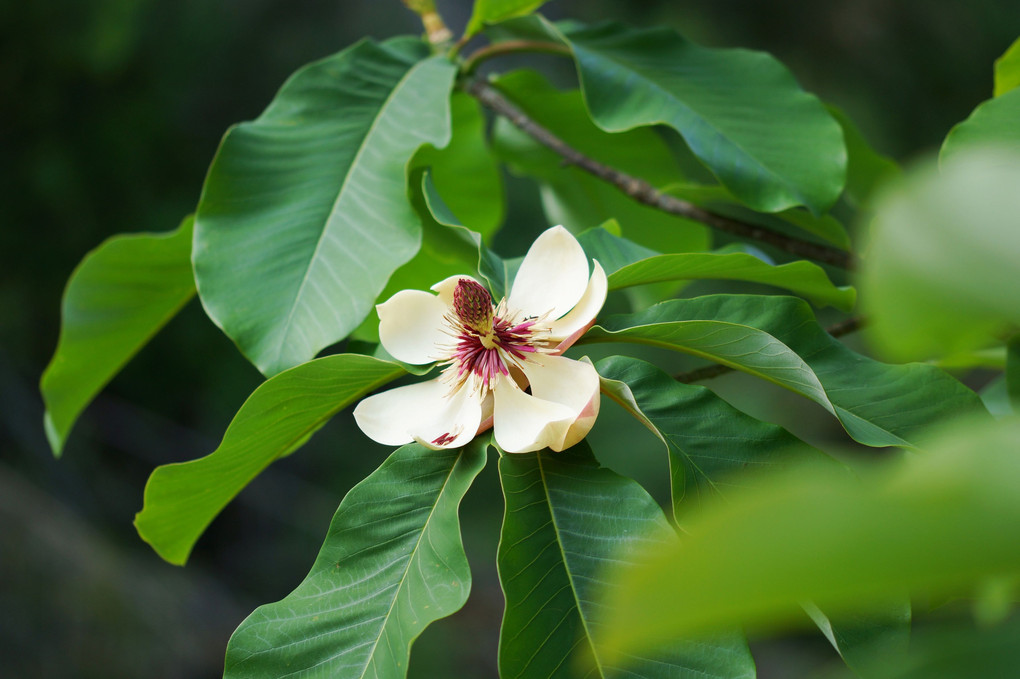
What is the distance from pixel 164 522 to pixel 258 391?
0.13 m

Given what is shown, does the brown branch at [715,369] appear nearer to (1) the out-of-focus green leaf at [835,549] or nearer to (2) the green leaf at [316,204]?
(2) the green leaf at [316,204]

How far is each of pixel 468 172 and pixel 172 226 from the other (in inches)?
65.4

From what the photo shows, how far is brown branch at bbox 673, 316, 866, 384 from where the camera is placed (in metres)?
0.47

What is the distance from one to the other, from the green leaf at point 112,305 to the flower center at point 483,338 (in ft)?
1.00

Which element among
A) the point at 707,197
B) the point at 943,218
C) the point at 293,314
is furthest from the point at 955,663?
the point at 707,197

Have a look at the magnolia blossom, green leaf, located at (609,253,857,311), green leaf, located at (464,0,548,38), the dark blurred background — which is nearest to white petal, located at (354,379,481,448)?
the magnolia blossom

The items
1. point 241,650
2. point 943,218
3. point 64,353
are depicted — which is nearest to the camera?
point 943,218

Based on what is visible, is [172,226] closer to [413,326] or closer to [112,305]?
[112,305]

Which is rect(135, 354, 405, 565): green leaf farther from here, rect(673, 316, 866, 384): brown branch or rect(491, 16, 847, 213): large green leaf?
rect(491, 16, 847, 213): large green leaf

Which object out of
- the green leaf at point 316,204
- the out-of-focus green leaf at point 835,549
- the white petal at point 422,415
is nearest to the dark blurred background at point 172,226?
the green leaf at point 316,204

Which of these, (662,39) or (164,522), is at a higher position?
(662,39)

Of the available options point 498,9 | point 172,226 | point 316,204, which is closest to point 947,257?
point 316,204

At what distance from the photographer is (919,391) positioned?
42 cm

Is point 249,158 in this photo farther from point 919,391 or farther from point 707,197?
point 919,391
